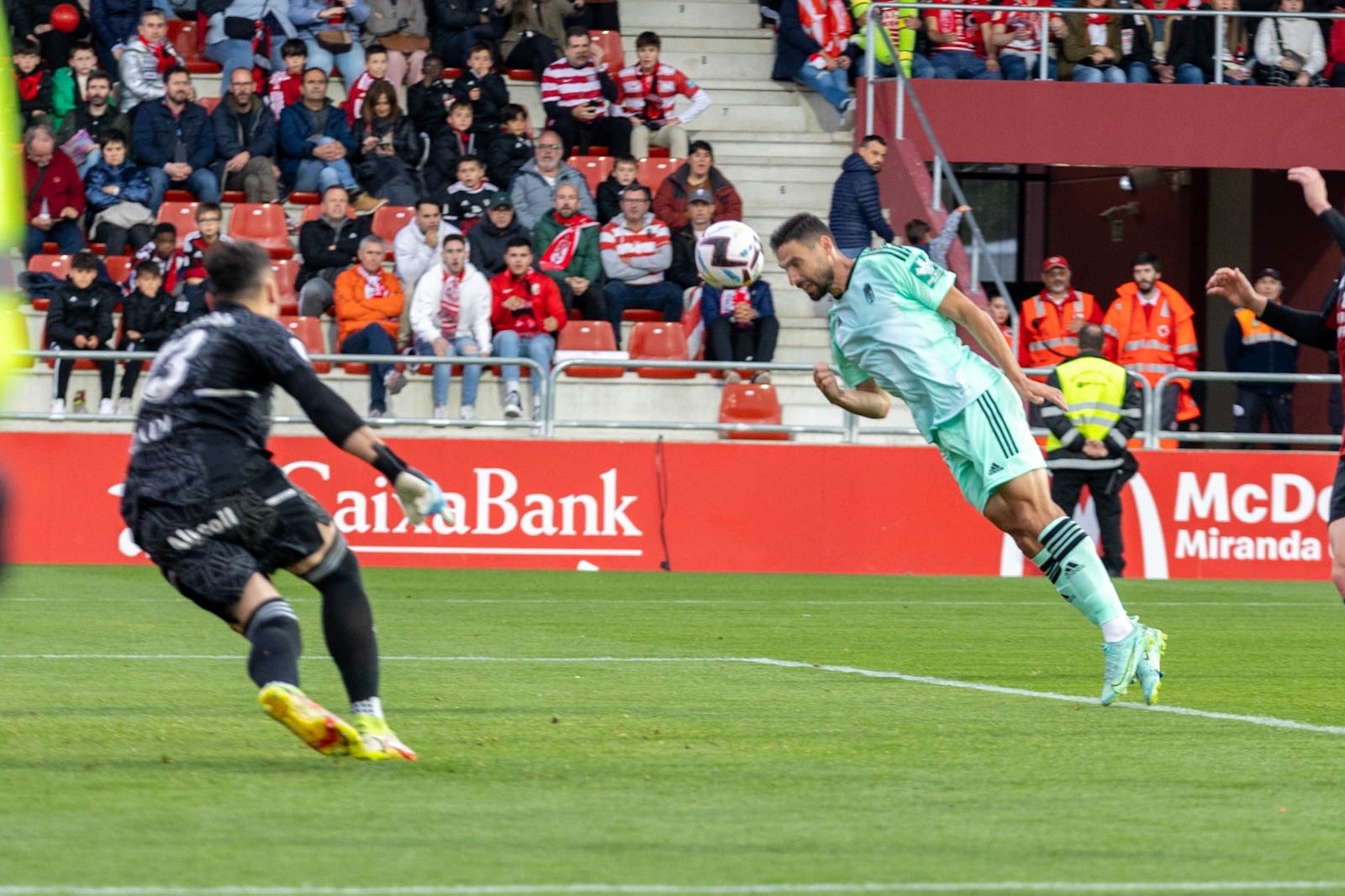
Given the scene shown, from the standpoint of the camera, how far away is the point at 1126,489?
18562 millimetres

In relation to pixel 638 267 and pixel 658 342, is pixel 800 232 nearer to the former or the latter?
pixel 658 342

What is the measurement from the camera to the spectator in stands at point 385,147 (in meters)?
21.5

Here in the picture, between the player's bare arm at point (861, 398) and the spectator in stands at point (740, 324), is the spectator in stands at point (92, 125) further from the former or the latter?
the player's bare arm at point (861, 398)

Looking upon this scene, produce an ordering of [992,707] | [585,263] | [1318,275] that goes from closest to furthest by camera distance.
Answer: [992,707] → [585,263] → [1318,275]

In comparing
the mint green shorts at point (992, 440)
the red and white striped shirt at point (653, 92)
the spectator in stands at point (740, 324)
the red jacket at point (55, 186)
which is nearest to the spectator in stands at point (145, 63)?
the red jacket at point (55, 186)

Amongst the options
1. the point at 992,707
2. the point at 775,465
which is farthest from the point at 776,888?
the point at 775,465

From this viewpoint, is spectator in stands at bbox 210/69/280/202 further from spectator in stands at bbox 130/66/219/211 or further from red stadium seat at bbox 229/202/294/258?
red stadium seat at bbox 229/202/294/258

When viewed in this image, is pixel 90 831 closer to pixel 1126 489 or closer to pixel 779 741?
pixel 779 741

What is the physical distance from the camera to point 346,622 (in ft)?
21.8

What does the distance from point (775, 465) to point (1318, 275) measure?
37.7ft

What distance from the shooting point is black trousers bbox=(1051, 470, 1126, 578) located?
17422 millimetres

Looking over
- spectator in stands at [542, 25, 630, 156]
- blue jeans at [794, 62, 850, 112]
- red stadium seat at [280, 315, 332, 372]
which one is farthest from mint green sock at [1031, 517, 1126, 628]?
blue jeans at [794, 62, 850, 112]

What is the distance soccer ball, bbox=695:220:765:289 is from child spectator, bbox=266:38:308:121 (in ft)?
39.2

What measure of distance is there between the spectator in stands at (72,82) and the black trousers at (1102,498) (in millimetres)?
10689
